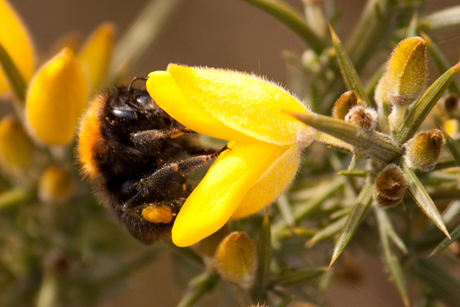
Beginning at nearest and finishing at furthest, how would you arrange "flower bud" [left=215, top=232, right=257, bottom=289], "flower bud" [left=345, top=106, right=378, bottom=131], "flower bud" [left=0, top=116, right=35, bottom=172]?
"flower bud" [left=345, top=106, right=378, bottom=131] < "flower bud" [left=215, top=232, right=257, bottom=289] < "flower bud" [left=0, top=116, right=35, bottom=172]

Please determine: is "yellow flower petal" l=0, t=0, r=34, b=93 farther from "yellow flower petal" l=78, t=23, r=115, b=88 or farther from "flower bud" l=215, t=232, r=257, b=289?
"flower bud" l=215, t=232, r=257, b=289

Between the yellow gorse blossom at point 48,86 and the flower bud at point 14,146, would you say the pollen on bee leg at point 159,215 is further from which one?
the flower bud at point 14,146

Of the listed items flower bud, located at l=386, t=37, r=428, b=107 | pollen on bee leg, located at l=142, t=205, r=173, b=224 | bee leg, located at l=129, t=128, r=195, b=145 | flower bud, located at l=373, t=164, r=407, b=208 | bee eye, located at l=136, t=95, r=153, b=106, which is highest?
flower bud, located at l=386, t=37, r=428, b=107

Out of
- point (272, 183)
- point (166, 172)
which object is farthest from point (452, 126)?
A: point (166, 172)

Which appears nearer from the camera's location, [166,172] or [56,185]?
[166,172]

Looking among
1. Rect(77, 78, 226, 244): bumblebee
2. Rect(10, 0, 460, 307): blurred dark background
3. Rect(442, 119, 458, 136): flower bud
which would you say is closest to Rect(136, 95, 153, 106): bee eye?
Rect(77, 78, 226, 244): bumblebee

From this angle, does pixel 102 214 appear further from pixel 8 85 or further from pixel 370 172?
pixel 370 172

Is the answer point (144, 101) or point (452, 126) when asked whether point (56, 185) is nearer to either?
point (144, 101)
